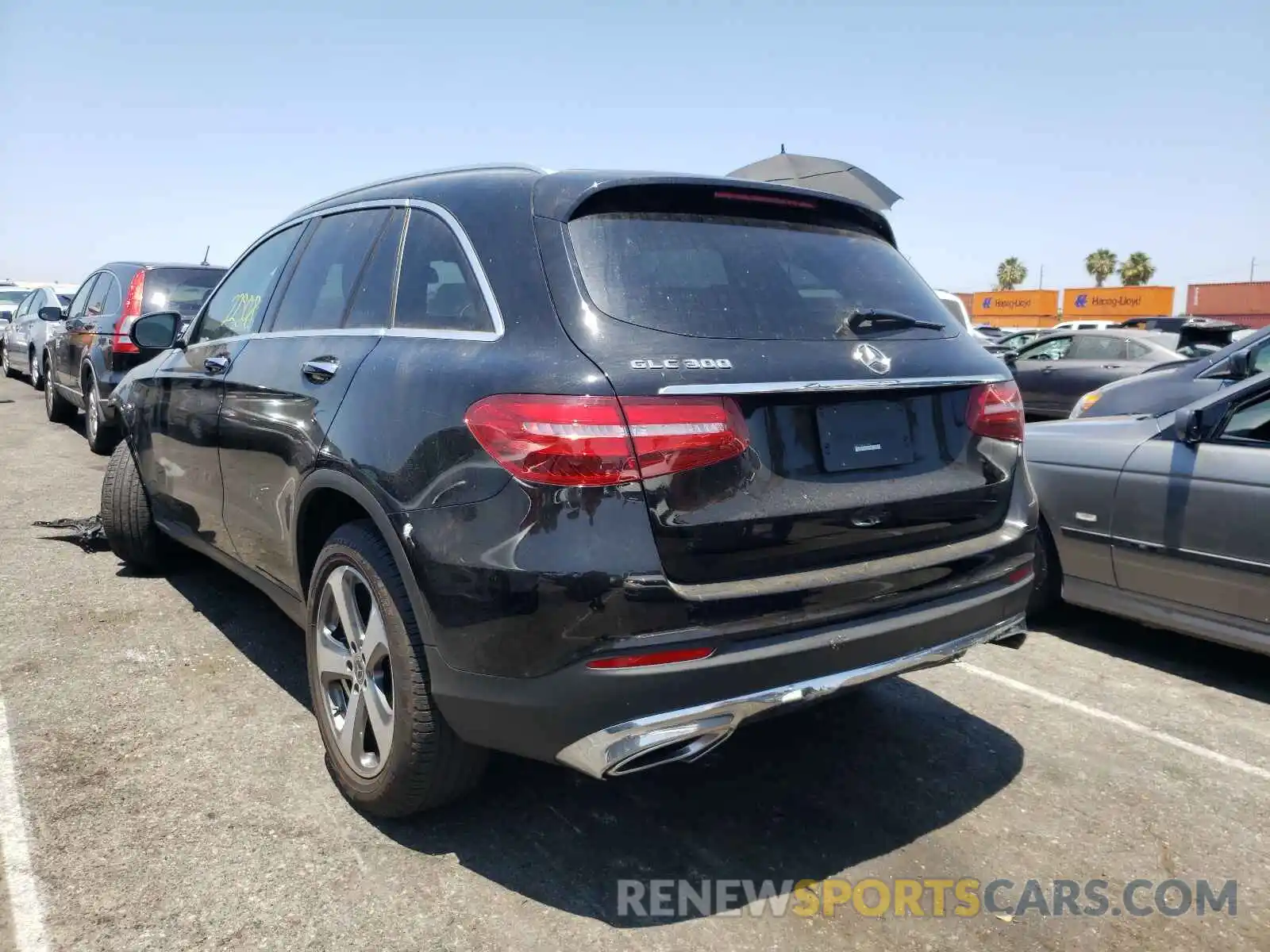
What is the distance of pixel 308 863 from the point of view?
2578 millimetres

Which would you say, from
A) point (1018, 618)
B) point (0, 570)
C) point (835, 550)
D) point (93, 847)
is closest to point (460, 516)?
point (835, 550)

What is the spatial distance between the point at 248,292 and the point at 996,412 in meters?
3.00

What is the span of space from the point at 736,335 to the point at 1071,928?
5.60 feet

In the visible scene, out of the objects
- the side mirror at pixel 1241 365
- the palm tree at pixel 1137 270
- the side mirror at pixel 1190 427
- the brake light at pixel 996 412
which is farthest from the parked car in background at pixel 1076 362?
the palm tree at pixel 1137 270

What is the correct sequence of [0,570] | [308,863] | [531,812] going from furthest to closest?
[0,570], [531,812], [308,863]

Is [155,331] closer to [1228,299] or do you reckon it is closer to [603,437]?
[603,437]

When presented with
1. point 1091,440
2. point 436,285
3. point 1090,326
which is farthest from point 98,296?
point 1090,326

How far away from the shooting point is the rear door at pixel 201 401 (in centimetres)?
382

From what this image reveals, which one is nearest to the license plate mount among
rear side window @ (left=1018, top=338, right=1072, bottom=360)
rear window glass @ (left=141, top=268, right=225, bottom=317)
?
rear window glass @ (left=141, top=268, right=225, bottom=317)

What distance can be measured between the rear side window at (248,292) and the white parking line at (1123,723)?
3.31m

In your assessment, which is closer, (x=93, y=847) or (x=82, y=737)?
(x=93, y=847)

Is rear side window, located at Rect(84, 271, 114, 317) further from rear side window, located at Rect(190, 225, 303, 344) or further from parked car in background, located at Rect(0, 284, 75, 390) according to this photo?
rear side window, located at Rect(190, 225, 303, 344)

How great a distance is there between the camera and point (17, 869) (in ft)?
8.23

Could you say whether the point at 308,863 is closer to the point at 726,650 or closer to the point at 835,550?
the point at 726,650
